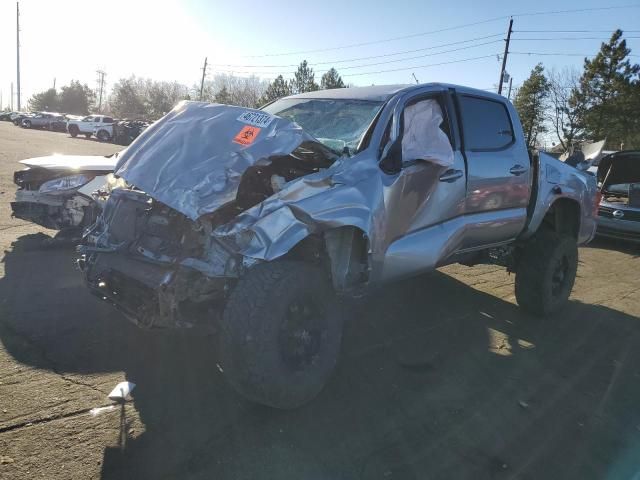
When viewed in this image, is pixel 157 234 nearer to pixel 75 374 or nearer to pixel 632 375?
pixel 75 374

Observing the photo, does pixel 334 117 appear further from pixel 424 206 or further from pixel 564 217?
pixel 564 217

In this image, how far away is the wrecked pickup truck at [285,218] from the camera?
2994mm

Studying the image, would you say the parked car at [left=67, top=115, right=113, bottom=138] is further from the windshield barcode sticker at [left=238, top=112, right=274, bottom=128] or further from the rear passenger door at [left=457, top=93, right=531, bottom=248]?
the windshield barcode sticker at [left=238, top=112, right=274, bottom=128]

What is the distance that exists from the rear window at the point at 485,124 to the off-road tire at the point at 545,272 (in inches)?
50.7

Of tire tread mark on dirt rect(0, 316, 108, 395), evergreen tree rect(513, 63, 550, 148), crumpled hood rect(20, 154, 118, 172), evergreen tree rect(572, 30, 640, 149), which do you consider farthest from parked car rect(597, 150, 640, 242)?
evergreen tree rect(513, 63, 550, 148)

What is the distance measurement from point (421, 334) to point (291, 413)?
1911 mm

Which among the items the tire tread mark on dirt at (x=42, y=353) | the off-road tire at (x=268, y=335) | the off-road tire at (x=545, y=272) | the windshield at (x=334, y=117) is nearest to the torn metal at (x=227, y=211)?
the off-road tire at (x=268, y=335)

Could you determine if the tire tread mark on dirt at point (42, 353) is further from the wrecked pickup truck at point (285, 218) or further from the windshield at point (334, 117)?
the windshield at point (334, 117)

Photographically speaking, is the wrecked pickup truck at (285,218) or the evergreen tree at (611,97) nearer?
the wrecked pickup truck at (285,218)

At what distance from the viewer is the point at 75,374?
135 inches

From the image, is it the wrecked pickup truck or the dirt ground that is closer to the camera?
the dirt ground

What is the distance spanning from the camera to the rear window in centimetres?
448

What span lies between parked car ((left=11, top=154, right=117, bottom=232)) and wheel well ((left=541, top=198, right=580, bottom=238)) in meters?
5.30

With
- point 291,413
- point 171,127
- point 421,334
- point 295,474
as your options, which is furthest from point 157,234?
point 421,334
